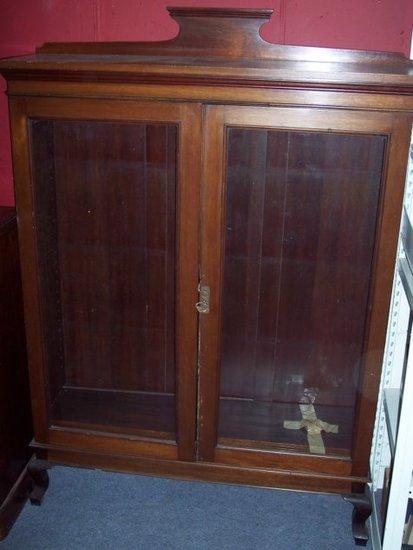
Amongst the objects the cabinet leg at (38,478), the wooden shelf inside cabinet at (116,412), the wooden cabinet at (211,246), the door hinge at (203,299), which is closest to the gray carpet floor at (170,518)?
the cabinet leg at (38,478)

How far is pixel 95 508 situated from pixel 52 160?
3.90ft

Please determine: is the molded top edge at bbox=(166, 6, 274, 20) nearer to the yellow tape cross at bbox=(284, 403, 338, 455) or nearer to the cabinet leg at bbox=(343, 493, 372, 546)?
the yellow tape cross at bbox=(284, 403, 338, 455)

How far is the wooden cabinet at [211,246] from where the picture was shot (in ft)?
4.80

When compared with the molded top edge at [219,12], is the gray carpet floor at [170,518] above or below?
below

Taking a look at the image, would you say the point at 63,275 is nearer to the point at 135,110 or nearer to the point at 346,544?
the point at 135,110

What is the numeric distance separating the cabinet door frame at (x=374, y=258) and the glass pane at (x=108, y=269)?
261 mm

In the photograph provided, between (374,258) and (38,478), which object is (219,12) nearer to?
(374,258)

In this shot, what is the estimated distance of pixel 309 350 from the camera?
6.61 feet

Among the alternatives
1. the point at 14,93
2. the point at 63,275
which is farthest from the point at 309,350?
the point at 14,93

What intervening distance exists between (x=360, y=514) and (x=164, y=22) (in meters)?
1.71

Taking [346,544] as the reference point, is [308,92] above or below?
above

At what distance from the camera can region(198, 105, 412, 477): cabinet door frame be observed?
Answer: 4.73 ft

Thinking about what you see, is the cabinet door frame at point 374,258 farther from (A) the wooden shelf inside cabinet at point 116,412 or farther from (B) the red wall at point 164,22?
(B) the red wall at point 164,22

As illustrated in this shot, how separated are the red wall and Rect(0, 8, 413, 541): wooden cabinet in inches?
6.5
